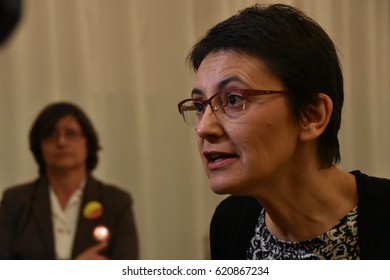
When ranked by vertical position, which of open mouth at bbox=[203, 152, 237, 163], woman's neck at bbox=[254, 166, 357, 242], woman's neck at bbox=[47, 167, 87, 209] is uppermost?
open mouth at bbox=[203, 152, 237, 163]

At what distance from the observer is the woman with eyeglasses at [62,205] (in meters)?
1.13

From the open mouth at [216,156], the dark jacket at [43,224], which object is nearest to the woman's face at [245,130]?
the open mouth at [216,156]

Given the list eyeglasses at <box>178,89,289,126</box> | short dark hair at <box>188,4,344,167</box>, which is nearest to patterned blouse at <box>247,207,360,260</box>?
short dark hair at <box>188,4,344,167</box>

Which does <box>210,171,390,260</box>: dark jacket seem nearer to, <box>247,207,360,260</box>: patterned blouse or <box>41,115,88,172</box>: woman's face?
<box>247,207,360,260</box>: patterned blouse

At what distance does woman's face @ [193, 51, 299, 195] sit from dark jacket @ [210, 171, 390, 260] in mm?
155

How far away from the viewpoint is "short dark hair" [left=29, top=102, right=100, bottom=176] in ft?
3.76

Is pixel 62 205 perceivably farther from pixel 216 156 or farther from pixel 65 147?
pixel 216 156

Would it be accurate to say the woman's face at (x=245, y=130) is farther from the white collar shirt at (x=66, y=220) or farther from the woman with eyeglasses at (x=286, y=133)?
the white collar shirt at (x=66, y=220)

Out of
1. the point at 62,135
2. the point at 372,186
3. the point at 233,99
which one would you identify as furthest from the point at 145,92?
the point at 372,186

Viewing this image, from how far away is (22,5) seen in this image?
1.14 feet

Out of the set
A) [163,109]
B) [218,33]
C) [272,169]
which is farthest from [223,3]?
[272,169]

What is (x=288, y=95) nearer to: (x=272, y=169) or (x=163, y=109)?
(x=272, y=169)

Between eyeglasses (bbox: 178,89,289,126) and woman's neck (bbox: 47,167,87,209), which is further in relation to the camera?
woman's neck (bbox: 47,167,87,209)
